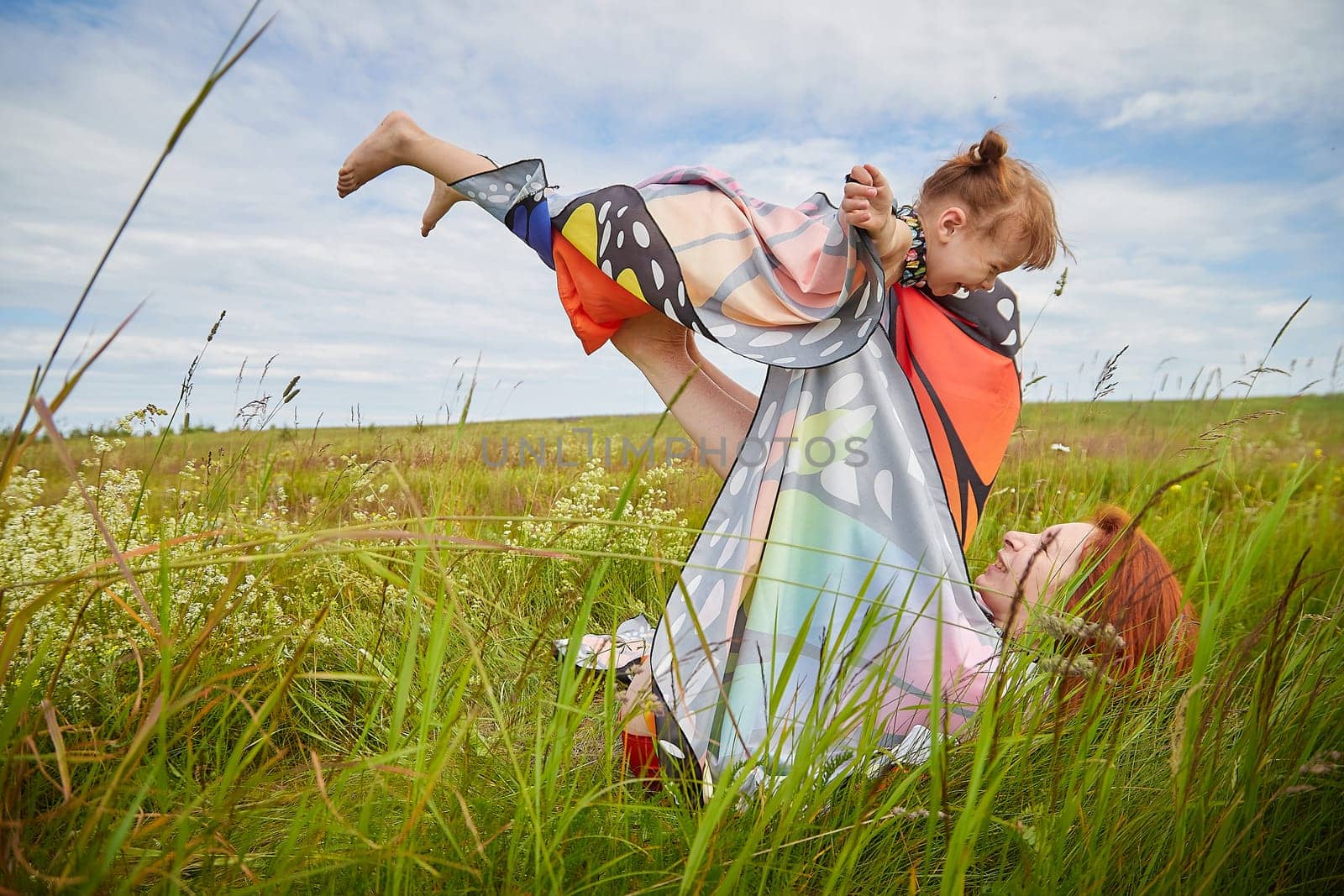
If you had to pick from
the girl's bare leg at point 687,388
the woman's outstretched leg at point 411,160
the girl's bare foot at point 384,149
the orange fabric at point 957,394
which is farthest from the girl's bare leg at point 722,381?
the girl's bare foot at point 384,149

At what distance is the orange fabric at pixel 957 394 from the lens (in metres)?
2.08

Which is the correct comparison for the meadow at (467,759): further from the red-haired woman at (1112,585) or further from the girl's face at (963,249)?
the girl's face at (963,249)

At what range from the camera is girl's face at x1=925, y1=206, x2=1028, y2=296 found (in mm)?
2123

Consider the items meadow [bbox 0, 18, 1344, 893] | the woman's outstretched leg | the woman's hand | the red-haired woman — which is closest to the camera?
meadow [bbox 0, 18, 1344, 893]

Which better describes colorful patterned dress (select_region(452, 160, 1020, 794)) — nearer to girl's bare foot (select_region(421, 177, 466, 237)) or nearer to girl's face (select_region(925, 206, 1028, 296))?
girl's face (select_region(925, 206, 1028, 296))

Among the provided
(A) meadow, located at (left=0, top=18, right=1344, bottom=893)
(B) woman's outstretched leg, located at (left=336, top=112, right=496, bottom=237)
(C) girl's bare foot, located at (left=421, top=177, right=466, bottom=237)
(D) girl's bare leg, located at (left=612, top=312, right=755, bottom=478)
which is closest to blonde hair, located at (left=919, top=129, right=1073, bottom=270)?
(A) meadow, located at (left=0, top=18, right=1344, bottom=893)

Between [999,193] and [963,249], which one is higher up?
[999,193]

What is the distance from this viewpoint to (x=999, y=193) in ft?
6.94

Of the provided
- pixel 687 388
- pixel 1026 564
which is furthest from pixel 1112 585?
pixel 687 388

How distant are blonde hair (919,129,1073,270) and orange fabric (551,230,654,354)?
3.01 ft

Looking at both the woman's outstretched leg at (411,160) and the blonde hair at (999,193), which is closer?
the blonde hair at (999,193)

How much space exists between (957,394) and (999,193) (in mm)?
559

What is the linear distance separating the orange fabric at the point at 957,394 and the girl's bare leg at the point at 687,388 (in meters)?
0.53

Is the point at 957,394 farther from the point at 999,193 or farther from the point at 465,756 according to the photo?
the point at 465,756
